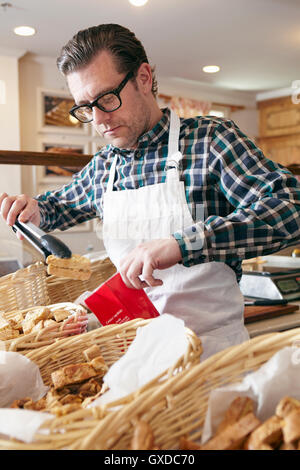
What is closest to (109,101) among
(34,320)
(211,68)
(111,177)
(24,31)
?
(111,177)

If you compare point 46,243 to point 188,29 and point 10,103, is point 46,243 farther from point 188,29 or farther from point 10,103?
point 10,103

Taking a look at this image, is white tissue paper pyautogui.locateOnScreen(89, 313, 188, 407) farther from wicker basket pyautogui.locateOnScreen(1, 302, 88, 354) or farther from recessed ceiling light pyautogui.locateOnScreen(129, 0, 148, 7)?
recessed ceiling light pyautogui.locateOnScreen(129, 0, 148, 7)

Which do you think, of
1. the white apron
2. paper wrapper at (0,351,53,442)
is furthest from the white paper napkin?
the white apron

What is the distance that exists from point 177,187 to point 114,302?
39 centimetres

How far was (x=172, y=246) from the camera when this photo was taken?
95 cm

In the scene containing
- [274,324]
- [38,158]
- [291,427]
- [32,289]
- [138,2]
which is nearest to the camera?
[291,427]

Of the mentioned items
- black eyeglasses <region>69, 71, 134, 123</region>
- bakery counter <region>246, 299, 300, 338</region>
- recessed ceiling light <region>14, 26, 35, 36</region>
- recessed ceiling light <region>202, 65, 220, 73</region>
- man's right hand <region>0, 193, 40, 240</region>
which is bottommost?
bakery counter <region>246, 299, 300, 338</region>

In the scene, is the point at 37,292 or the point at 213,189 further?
the point at 37,292

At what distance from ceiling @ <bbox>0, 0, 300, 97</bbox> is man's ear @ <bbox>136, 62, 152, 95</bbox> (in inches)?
120

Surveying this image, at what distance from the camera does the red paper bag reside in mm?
1053

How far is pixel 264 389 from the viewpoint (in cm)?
67

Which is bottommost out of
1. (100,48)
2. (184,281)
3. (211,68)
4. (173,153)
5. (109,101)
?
(184,281)
